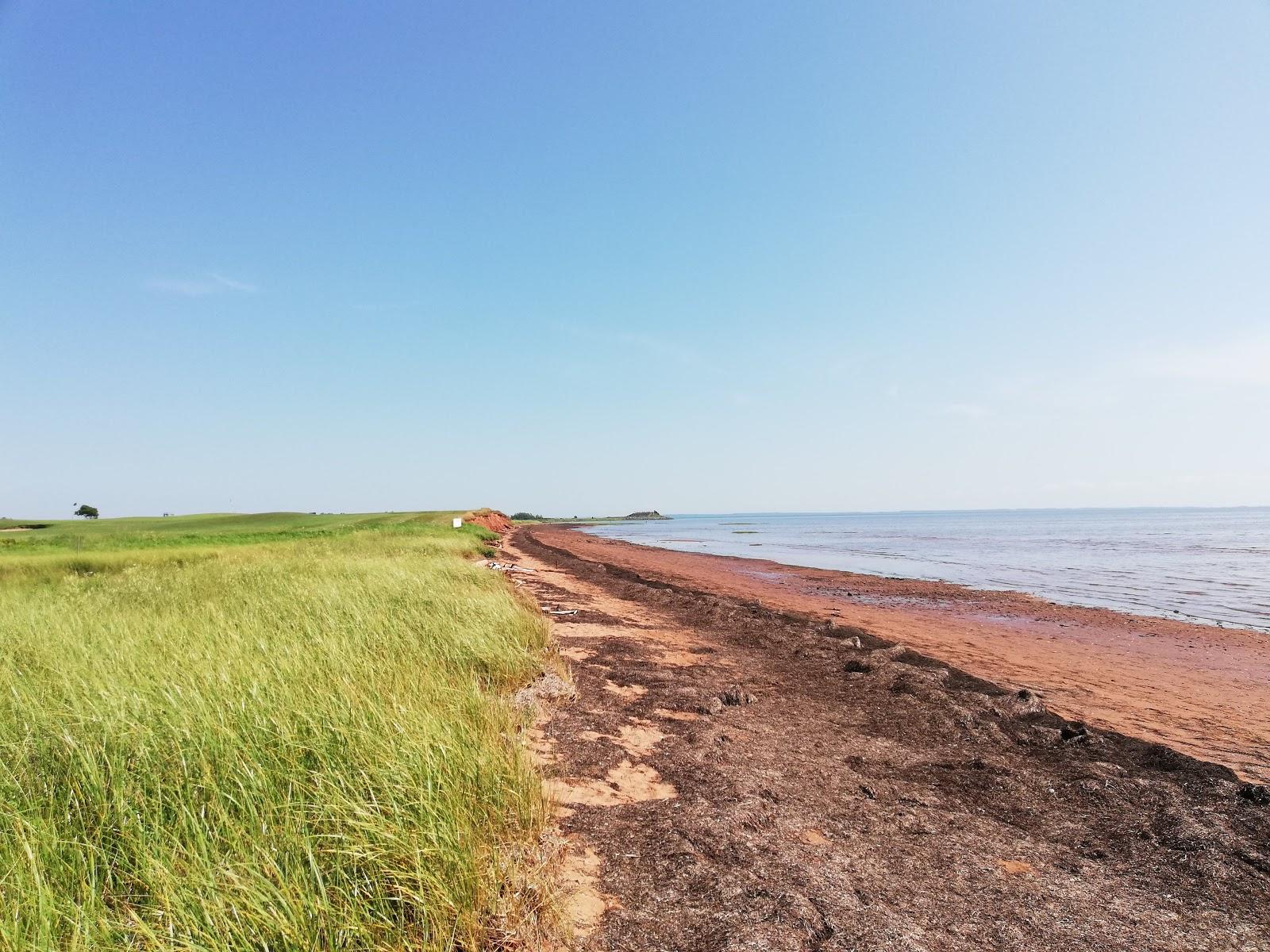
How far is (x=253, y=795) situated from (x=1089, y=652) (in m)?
15.8

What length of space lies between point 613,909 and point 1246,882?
434 centimetres

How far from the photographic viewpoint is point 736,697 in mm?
7625

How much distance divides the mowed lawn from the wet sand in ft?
26.8

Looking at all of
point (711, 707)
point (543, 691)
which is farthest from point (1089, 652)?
point (543, 691)

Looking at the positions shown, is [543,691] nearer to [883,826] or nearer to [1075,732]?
[883,826]

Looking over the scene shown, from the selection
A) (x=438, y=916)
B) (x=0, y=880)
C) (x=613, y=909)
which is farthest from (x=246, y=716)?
(x=613, y=909)

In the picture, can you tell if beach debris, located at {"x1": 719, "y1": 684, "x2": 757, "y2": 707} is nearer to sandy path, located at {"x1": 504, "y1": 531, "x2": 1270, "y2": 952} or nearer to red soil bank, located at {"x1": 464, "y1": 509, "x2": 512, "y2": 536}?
sandy path, located at {"x1": 504, "y1": 531, "x2": 1270, "y2": 952}

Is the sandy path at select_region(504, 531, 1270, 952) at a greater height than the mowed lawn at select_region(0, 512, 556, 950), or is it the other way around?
the mowed lawn at select_region(0, 512, 556, 950)

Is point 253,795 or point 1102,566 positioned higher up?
point 253,795

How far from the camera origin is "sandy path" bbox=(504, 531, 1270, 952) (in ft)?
10.7

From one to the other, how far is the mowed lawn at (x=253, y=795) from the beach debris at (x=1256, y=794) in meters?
6.32

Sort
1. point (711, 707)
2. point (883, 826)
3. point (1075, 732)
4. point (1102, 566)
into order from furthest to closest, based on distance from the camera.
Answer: point (1102, 566)
point (711, 707)
point (1075, 732)
point (883, 826)

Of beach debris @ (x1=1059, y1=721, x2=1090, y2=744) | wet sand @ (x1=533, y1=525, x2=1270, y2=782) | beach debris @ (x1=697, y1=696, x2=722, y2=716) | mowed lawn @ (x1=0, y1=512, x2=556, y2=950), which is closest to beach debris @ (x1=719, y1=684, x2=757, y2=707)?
beach debris @ (x1=697, y1=696, x2=722, y2=716)

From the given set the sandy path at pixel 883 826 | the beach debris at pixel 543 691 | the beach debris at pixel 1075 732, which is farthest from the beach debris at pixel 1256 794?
the beach debris at pixel 543 691
